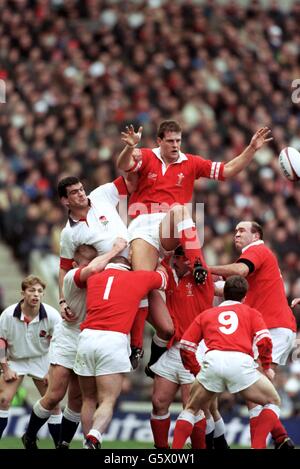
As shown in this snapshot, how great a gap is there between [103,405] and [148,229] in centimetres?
212

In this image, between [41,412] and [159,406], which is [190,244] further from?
[41,412]

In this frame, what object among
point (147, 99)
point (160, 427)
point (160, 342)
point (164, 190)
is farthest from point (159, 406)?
point (147, 99)

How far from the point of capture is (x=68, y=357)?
510 inches

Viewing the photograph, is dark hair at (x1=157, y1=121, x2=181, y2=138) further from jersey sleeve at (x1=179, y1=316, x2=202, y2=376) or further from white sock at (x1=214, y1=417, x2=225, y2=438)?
white sock at (x1=214, y1=417, x2=225, y2=438)

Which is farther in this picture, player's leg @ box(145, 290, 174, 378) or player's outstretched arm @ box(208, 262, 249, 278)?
player's leg @ box(145, 290, 174, 378)

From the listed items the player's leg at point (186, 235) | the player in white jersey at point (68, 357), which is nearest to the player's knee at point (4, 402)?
the player in white jersey at point (68, 357)

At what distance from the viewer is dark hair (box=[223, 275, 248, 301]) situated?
1193 centimetres

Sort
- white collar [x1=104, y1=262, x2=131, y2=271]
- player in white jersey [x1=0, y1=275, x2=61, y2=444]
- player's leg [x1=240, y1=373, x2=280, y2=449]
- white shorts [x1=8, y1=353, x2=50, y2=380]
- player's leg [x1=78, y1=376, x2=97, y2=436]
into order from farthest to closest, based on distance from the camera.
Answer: white shorts [x1=8, y1=353, x2=50, y2=380] → player in white jersey [x1=0, y1=275, x2=61, y2=444] → white collar [x1=104, y1=262, x2=131, y2=271] → player's leg [x1=78, y1=376, x2=97, y2=436] → player's leg [x1=240, y1=373, x2=280, y2=449]

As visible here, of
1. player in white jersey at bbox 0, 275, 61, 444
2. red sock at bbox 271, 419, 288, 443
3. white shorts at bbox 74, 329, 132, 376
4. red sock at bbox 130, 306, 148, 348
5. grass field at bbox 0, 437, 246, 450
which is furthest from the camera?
grass field at bbox 0, 437, 246, 450

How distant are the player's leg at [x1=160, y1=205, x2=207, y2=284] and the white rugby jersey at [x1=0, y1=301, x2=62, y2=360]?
203 centimetres

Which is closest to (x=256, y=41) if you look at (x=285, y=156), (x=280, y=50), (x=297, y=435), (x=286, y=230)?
(x=280, y=50)

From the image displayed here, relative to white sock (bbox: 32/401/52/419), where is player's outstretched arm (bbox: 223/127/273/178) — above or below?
above

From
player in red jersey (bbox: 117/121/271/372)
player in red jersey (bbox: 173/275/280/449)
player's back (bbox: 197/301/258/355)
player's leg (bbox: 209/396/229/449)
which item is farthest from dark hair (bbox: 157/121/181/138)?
player's leg (bbox: 209/396/229/449)

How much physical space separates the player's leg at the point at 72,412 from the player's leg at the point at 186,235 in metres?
1.74
